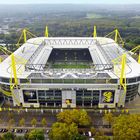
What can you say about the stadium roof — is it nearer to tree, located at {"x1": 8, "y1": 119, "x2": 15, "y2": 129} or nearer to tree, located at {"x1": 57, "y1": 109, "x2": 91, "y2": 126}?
tree, located at {"x1": 8, "y1": 119, "x2": 15, "y2": 129}

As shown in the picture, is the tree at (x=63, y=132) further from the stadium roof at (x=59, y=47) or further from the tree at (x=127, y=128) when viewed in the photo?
the stadium roof at (x=59, y=47)

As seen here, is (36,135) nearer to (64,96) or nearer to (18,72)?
(64,96)

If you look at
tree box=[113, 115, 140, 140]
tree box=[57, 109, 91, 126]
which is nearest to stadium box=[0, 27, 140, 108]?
tree box=[57, 109, 91, 126]

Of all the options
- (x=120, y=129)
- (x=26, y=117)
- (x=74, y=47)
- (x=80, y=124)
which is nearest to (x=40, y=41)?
(x=74, y=47)

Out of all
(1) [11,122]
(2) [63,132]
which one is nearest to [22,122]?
(1) [11,122]

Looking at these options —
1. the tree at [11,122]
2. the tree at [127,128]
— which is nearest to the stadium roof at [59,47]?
the tree at [11,122]
